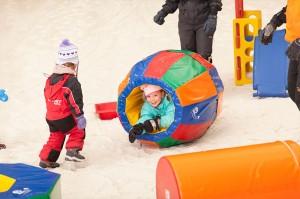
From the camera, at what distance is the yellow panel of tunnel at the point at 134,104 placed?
17.1ft

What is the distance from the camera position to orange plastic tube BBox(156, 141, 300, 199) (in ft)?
10.6

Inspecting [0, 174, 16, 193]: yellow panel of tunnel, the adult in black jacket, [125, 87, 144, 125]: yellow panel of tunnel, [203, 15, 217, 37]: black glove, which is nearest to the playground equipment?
the adult in black jacket

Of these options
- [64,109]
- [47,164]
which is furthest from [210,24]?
[47,164]

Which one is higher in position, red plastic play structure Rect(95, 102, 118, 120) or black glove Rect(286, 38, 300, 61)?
black glove Rect(286, 38, 300, 61)

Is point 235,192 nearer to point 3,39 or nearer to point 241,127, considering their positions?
point 241,127

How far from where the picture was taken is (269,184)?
3291 millimetres

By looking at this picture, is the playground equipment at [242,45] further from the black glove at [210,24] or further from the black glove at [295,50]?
the black glove at [295,50]

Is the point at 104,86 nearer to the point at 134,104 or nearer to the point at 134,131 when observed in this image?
the point at 134,104

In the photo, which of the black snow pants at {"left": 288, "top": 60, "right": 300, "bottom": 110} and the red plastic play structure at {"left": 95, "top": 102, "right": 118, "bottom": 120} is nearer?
the black snow pants at {"left": 288, "top": 60, "right": 300, "bottom": 110}

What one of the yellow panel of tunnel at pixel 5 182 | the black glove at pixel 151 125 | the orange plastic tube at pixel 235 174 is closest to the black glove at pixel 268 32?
the black glove at pixel 151 125

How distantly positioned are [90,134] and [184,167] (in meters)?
2.35

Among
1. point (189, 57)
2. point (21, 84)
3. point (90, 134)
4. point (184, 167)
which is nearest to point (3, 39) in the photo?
point (21, 84)

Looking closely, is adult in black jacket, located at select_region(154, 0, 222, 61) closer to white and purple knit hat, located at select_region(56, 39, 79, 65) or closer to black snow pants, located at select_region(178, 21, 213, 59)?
black snow pants, located at select_region(178, 21, 213, 59)

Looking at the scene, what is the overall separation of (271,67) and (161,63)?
1.78m
